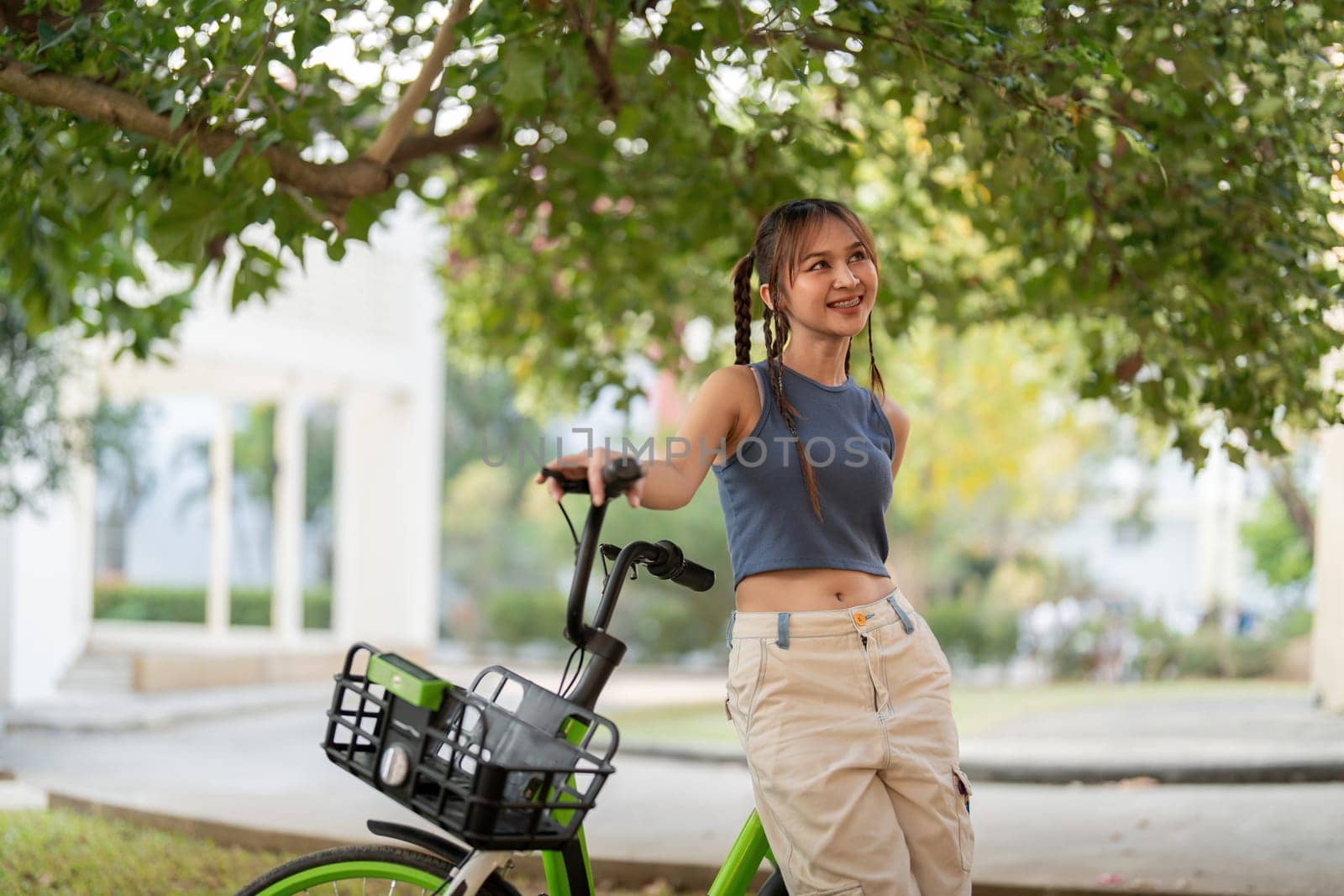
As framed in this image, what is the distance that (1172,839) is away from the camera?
19.7 ft

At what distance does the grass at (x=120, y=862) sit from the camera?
4.99 metres

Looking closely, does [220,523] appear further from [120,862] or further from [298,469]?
[120,862]

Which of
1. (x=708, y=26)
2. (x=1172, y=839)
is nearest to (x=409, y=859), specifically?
(x=708, y=26)

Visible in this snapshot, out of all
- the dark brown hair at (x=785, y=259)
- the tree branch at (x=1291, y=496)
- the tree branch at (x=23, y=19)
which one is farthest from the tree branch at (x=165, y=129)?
the tree branch at (x=1291, y=496)

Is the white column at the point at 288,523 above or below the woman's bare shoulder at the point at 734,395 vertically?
below

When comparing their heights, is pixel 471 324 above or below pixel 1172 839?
above

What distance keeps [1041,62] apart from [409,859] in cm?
295

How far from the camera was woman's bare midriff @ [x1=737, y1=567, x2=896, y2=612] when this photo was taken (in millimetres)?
2525

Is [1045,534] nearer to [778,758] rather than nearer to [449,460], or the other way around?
[449,460]

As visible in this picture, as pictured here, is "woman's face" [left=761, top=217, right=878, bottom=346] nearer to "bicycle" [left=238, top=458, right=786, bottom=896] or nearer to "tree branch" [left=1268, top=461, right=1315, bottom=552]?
"bicycle" [left=238, top=458, right=786, bottom=896]

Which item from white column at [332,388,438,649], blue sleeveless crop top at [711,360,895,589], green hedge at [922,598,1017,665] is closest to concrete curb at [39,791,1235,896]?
blue sleeveless crop top at [711,360,895,589]

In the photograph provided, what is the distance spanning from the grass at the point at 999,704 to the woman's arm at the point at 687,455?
8354 millimetres

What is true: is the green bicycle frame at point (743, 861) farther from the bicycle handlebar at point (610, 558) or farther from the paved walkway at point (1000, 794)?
the paved walkway at point (1000, 794)

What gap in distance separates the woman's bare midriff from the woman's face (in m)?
0.45
